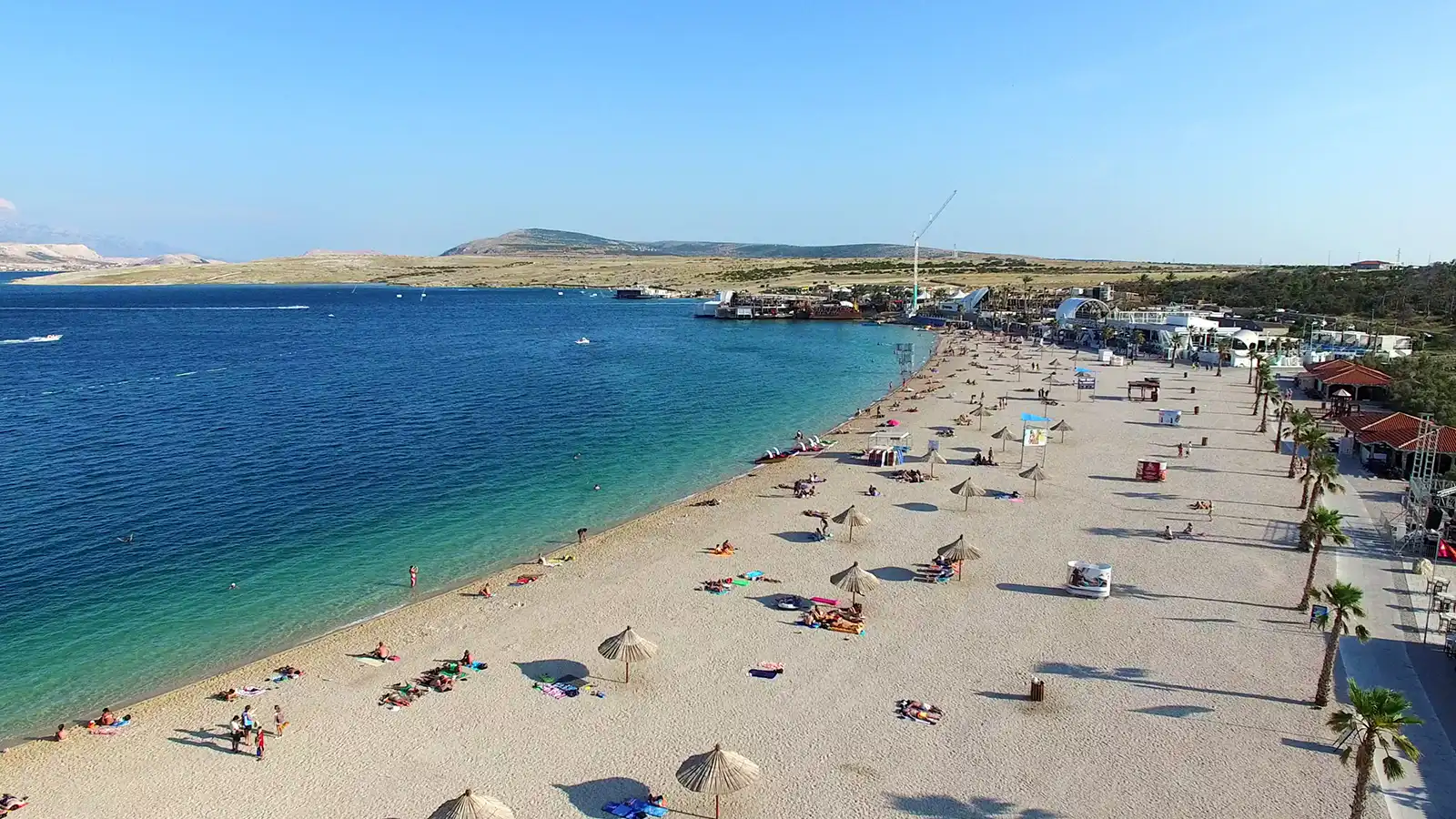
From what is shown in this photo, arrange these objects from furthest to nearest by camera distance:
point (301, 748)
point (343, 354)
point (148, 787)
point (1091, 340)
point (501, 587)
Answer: point (1091, 340) → point (343, 354) → point (501, 587) → point (301, 748) → point (148, 787)

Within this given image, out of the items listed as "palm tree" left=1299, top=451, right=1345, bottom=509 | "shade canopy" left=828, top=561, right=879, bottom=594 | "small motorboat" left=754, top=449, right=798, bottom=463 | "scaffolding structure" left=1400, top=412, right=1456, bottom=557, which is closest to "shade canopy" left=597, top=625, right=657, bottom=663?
"shade canopy" left=828, top=561, right=879, bottom=594

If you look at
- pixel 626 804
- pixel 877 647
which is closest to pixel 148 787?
pixel 626 804

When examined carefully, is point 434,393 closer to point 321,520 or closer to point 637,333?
point 321,520

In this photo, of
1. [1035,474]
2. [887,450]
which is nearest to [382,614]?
[887,450]

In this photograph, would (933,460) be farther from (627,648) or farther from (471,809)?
(471,809)

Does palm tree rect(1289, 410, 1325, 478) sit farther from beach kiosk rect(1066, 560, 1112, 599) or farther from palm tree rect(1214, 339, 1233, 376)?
palm tree rect(1214, 339, 1233, 376)

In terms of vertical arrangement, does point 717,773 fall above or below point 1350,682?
below

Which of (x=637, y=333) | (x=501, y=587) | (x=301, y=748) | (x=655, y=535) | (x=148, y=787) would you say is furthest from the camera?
(x=637, y=333)
